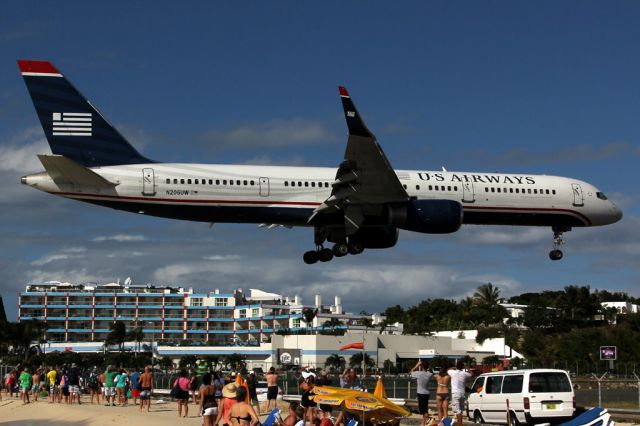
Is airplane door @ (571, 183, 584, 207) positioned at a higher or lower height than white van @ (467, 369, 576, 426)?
higher

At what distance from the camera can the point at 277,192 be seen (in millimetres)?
32938

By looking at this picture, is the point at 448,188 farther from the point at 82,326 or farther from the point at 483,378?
the point at 82,326

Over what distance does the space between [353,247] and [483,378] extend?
13.6 metres

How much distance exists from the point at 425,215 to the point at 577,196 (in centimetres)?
815

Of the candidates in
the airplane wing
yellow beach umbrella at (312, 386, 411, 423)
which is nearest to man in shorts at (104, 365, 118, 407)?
the airplane wing

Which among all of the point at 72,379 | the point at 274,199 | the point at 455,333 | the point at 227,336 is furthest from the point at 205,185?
the point at 227,336

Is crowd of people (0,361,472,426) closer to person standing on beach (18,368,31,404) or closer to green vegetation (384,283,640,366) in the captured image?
person standing on beach (18,368,31,404)

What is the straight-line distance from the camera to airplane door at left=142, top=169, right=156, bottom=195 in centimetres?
3152

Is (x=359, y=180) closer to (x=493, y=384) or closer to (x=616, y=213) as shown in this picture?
(x=493, y=384)

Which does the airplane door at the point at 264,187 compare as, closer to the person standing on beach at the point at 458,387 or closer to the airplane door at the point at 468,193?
the airplane door at the point at 468,193

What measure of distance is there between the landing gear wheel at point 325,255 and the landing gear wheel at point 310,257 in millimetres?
144

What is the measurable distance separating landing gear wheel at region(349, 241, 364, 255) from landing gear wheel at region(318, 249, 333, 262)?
1165 mm

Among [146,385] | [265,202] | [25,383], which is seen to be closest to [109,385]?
[146,385]

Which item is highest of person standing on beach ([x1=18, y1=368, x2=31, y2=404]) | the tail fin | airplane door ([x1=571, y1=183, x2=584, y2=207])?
the tail fin
